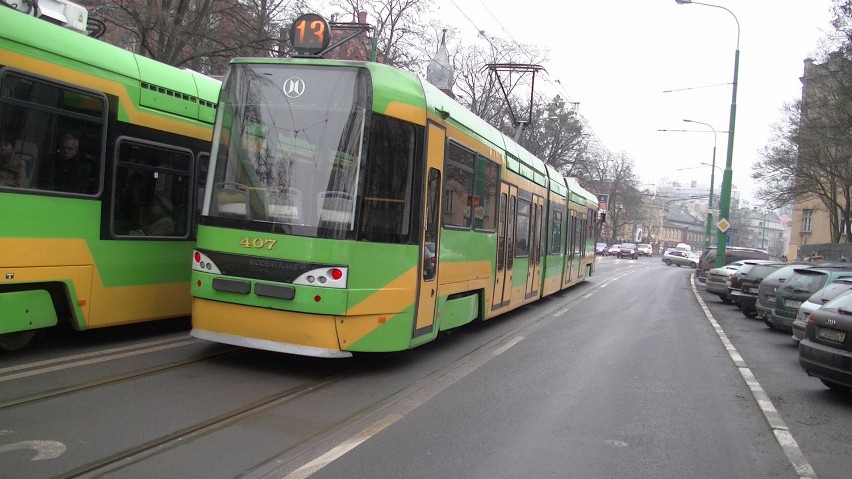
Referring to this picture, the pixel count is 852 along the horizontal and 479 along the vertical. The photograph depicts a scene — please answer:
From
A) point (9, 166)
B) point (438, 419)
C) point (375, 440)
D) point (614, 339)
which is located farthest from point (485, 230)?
point (9, 166)

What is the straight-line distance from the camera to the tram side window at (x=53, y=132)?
20.9 feet

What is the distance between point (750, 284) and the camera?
1759cm

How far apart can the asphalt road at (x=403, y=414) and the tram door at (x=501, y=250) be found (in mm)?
1669

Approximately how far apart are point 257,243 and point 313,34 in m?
3.18

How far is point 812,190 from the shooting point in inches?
1431

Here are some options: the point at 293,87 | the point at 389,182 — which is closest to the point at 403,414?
the point at 389,182

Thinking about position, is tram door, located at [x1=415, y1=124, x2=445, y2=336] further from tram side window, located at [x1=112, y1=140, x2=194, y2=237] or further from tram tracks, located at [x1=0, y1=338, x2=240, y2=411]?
tram side window, located at [x1=112, y1=140, x2=194, y2=237]

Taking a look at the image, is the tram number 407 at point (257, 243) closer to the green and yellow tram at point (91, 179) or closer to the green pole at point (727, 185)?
the green and yellow tram at point (91, 179)

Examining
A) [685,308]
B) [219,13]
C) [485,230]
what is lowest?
[685,308]

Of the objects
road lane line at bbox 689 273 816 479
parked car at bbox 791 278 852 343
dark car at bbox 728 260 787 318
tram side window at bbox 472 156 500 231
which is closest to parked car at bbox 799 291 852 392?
road lane line at bbox 689 273 816 479

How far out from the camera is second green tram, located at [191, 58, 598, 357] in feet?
21.7

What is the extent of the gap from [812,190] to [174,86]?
3766 cm

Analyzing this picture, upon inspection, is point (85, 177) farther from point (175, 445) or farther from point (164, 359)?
point (175, 445)

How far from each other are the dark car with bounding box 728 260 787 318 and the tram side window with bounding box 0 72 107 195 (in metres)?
16.0
